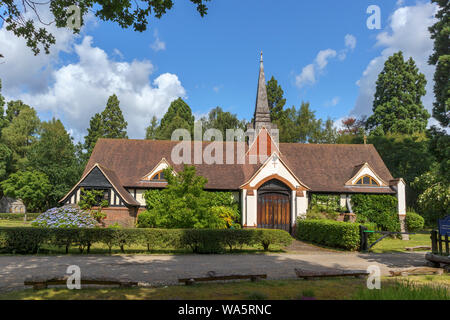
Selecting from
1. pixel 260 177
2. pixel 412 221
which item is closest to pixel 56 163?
pixel 260 177

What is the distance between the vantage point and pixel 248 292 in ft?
24.9

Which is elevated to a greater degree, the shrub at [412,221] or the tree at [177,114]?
the tree at [177,114]

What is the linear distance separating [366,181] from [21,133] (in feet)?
166

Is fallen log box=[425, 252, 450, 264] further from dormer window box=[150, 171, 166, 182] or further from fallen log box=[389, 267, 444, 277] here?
dormer window box=[150, 171, 166, 182]

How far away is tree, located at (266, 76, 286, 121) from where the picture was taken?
184ft

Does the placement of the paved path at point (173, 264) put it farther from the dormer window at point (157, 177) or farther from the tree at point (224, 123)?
the tree at point (224, 123)

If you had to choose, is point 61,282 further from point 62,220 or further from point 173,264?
point 62,220

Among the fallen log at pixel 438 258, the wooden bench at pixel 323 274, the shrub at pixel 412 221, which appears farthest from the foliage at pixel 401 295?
the shrub at pixel 412 221

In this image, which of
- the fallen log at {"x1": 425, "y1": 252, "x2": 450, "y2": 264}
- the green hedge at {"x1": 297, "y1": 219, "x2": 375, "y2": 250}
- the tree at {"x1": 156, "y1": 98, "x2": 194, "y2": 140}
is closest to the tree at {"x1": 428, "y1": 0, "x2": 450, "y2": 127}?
the green hedge at {"x1": 297, "y1": 219, "x2": 375, "y2": 250}

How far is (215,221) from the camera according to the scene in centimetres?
1741

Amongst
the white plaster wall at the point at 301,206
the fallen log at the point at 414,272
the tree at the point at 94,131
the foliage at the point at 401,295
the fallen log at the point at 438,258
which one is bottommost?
the fallen log at the point at 414,272

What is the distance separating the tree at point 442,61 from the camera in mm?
17547

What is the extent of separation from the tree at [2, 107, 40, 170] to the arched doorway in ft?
131
